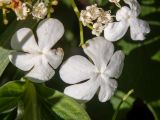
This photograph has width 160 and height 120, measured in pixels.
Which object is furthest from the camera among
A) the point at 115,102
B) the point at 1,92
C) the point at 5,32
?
the point at 115,102

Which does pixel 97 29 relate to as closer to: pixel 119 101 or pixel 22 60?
pixel 22 60

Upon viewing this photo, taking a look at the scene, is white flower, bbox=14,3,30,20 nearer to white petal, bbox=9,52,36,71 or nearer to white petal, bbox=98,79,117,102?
white petal, bbox=9,52,36,71

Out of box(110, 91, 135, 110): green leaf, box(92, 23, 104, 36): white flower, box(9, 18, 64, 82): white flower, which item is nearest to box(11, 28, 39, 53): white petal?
box(9, 18, 64, 82): white flower

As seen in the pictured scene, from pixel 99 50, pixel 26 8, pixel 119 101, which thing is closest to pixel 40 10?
pixel 26 8

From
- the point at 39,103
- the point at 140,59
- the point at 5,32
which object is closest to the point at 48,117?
the point at 39,103

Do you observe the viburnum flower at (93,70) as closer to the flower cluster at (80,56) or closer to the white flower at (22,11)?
the flower cluster at (80,56)

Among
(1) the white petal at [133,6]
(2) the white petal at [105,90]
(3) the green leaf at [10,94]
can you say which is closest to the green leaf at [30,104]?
(3) the green leaf at [10,94]

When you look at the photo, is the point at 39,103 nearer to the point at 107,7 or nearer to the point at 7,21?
the point at 7,21
